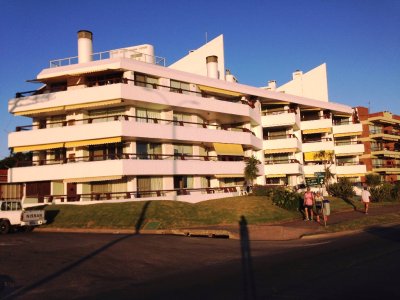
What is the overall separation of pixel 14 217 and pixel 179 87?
19.5m

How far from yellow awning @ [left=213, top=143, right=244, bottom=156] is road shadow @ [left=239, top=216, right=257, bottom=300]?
1867 centimetres

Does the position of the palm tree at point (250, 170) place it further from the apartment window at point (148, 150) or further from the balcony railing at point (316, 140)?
the balcony railing at point (316, 140)

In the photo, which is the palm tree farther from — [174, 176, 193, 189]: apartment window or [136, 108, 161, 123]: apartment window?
[136, 108, 161, 123]: apartment window

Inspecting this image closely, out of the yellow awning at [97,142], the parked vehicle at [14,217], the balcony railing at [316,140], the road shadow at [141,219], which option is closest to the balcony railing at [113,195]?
the yellow awning at [97,142]

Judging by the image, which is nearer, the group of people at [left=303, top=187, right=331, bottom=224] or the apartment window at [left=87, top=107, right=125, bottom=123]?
the group of people at [left=303, top=187, right=331, bottom=224]

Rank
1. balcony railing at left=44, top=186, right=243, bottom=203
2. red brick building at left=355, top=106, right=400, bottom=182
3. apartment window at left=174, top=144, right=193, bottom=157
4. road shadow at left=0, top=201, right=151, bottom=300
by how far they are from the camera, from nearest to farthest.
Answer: road shadow at left=0, top=201, right=151, bottom=300 → balcony railing at left=44, top=186, right=243, bottom=203 → apartment window at left=174, top=144, right=193, bottom=157 → red brick building at left=355, top=106, right=400, bottom=182

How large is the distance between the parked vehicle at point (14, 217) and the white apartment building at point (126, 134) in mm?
8199

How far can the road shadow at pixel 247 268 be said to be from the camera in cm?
801

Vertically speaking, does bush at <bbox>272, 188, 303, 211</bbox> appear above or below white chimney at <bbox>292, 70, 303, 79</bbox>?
below

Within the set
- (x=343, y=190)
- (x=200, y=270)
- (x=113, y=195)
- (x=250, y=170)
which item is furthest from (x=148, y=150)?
(x=200, y=270)

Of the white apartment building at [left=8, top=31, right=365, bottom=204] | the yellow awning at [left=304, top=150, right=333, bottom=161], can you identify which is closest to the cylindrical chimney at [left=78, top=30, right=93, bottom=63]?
the white apartment building at [left=8, top=31, right=365, bottom=204]

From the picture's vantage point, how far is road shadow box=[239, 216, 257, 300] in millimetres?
8008

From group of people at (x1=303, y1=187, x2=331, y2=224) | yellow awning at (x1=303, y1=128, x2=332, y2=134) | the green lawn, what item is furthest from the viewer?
yellow awning at (x1=303, y1=128, x2=332, y2=134)

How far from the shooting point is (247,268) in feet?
35.7
